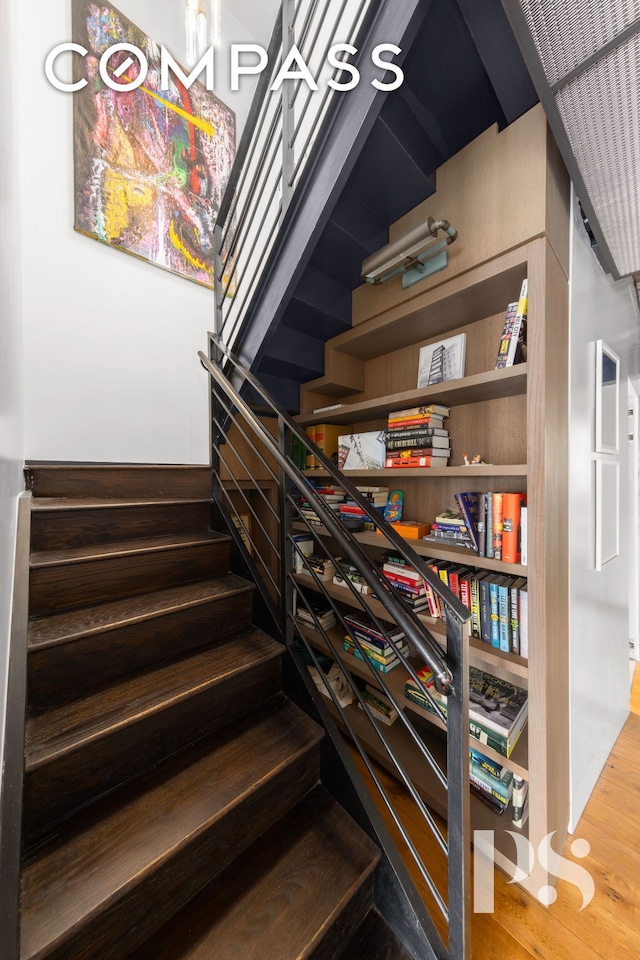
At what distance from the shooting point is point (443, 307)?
1.51 m

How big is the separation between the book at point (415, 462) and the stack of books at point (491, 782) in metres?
1.18

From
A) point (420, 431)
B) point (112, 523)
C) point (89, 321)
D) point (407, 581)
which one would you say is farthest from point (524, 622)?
point (89, 321)

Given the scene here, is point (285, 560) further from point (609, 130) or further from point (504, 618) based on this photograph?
point (609, 130)

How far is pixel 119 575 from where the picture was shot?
1274mm

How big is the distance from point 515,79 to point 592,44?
347mm

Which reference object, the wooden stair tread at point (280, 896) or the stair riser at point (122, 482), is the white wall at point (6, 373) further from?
the wooden stair tread at point (280, 896)

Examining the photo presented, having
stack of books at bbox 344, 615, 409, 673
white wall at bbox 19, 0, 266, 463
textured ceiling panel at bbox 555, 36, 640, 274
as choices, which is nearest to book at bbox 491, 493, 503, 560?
stack of books at bbox 344, 615, 409, 673

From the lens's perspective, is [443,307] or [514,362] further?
[443,307]

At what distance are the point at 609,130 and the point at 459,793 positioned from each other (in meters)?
1.94

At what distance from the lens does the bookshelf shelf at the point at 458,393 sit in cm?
128

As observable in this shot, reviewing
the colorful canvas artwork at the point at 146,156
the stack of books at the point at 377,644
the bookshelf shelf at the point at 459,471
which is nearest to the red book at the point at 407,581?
the stack of books at the point at 377,644

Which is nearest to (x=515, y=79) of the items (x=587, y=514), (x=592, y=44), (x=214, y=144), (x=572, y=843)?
(x=592, y=44)

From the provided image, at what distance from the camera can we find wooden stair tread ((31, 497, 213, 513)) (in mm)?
1277

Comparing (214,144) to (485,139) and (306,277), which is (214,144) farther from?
(485,139)
